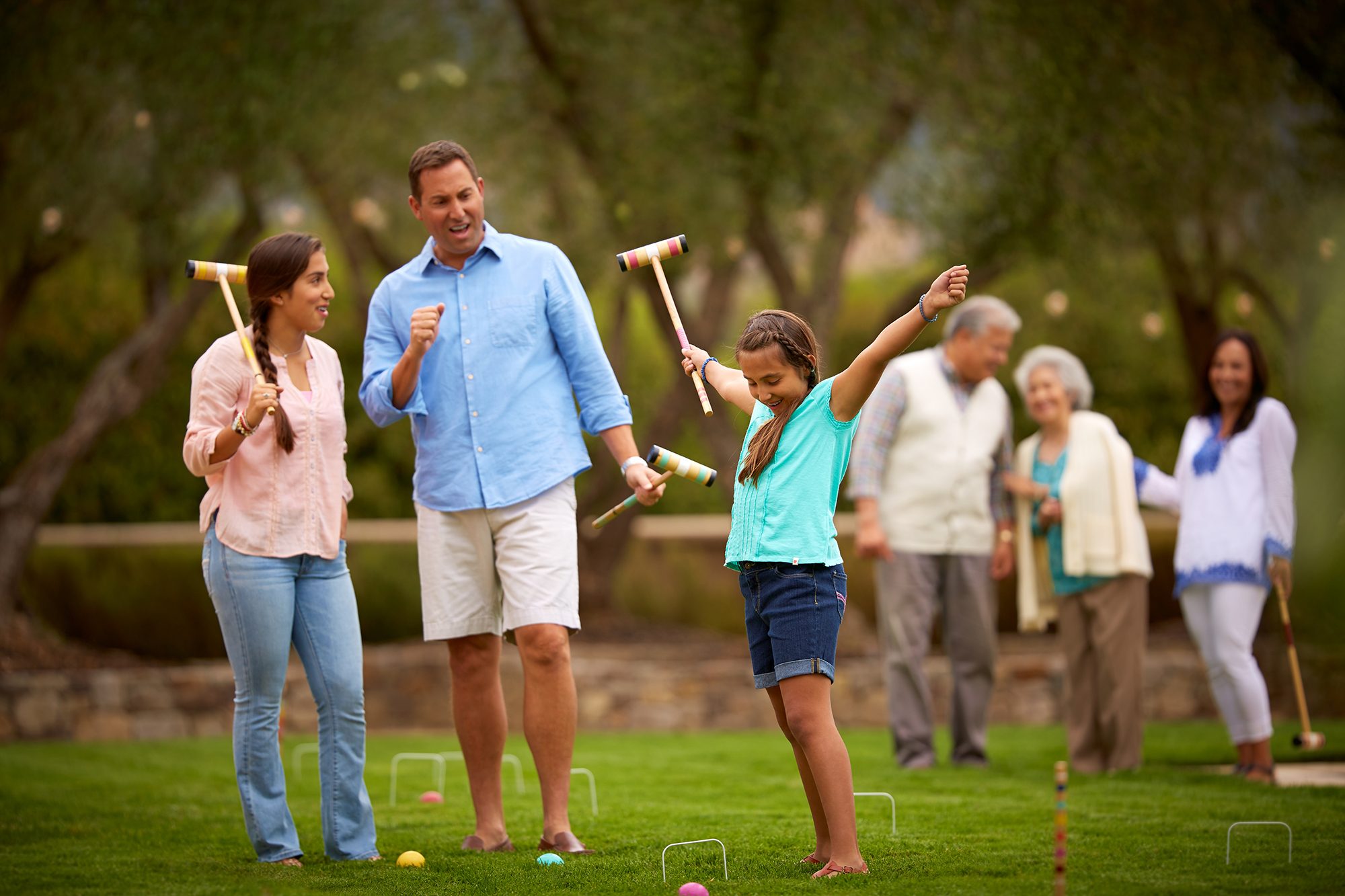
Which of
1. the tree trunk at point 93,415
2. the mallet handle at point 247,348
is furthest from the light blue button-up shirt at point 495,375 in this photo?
the tree trunk at point 93,415

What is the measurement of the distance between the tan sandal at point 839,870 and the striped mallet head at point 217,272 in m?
2.13

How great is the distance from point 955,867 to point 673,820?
121cm

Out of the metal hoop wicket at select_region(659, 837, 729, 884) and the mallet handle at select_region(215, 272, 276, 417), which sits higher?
the mallet handle at select_region(215, 272, 276, 417)

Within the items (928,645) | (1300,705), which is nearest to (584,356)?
(928,645)

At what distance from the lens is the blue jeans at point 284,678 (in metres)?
3.77

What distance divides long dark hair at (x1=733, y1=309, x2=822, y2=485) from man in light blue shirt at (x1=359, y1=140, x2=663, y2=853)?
37 cm

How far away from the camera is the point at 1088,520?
6.07 meters

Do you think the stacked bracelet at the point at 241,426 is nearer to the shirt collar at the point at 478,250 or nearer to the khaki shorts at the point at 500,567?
the khaki shorts at the point at 500,567

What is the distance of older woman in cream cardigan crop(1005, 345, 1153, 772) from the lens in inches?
237

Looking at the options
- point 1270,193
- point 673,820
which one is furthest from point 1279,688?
point 673,820

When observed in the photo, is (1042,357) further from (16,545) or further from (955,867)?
(16,545)

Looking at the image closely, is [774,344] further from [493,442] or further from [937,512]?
[937,512]

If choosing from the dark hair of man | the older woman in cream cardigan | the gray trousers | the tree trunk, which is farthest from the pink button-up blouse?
the tree trunk

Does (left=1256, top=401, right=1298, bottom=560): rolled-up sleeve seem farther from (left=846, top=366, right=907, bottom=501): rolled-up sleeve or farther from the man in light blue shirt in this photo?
the man in light blue shirt
